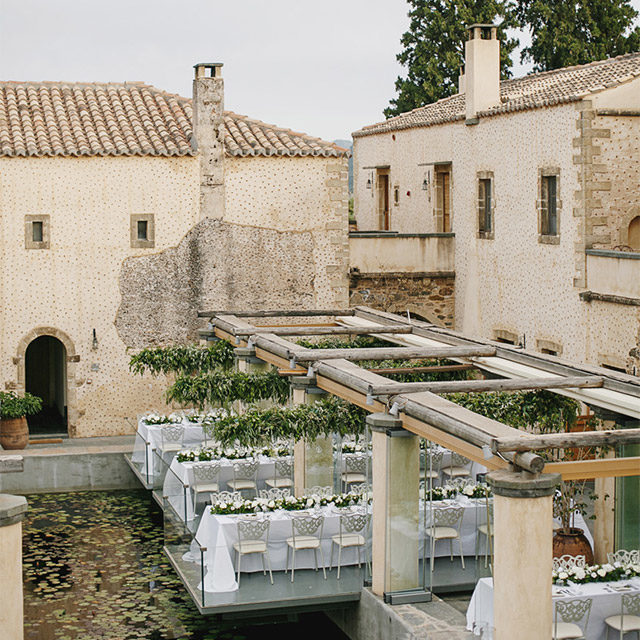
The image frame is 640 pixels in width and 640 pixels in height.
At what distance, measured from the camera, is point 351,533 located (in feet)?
41.9

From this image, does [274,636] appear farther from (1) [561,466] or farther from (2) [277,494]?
(1) [561,466]

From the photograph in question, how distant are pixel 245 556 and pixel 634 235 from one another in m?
10.1

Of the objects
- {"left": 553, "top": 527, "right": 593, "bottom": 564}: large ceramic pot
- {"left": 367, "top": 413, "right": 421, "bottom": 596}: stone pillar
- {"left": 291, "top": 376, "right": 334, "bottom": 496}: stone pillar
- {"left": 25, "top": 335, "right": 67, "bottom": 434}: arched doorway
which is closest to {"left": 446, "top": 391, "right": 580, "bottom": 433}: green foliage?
{"left": 553, "top": 527, "right": 593, "bottom": 564}: large ceramic pot

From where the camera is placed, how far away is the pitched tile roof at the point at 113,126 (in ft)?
70.1

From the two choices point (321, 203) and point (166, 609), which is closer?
point (166, 609)

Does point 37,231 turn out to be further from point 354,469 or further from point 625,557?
point 625,557

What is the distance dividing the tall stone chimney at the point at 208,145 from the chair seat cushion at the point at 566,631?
13.1 meters

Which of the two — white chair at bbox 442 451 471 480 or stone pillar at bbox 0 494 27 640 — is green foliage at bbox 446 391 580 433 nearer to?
white chair at bbox 442 451 471 480

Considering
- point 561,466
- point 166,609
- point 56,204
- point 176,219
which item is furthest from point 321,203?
point 561,466

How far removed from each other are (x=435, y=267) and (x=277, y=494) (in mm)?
→ 10451

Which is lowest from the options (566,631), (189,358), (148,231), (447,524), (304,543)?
(566,631)

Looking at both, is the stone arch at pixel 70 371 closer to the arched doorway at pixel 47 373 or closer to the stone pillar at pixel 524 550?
the arched doorway at pixel 47 373

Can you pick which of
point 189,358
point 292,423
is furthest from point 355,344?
point 292,423

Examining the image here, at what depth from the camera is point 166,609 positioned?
13352 mm
